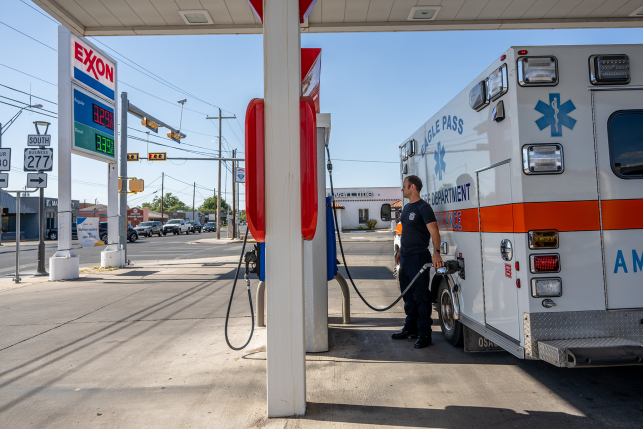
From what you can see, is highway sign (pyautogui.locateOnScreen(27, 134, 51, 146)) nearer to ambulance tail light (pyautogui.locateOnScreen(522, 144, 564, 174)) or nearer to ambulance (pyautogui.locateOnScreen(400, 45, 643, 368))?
ambulance (pyautogui.locateOnScreen(400, 45, 643, 368))

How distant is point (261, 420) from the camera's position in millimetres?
3195

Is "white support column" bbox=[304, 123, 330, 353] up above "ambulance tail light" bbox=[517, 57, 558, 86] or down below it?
below

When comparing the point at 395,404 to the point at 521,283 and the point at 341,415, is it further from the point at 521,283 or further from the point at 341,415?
the point at 521,283

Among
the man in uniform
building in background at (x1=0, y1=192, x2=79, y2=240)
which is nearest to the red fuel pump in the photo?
the man in uniform

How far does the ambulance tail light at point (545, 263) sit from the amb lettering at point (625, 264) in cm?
49

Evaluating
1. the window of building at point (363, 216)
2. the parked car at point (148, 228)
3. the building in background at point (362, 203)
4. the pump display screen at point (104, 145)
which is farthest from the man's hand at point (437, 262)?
the window of building at point (363, 216)

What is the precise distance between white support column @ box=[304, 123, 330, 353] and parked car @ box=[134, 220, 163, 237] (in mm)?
40580

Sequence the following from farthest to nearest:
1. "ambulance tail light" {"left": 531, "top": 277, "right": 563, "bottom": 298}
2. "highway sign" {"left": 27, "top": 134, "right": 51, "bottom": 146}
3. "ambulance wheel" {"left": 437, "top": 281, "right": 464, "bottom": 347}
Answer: "highway sign" {"left": 27, "top": 134, "right": 51, "bottom": 146} → "ambulance wheel" {"left": 437, "top": 281, "right": 464, "bottom": 347} → "ambulance tail light" {"left": 531, "top": 277, "right": 563, "bottom": 298}

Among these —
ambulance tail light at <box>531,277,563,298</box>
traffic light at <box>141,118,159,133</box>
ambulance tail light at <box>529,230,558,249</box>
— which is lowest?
ambulance tail light at <box>531,277,563,298</box>

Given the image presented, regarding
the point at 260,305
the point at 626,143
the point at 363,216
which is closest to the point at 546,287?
the point at 626,143

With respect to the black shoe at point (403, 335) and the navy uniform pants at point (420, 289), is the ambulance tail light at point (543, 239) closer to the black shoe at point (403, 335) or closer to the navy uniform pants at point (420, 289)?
the navy uniform pants at point (420, 289)

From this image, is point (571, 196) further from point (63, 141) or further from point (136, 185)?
point (136, 185)

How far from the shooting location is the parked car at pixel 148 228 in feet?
139

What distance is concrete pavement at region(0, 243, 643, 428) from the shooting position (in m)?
3.24
